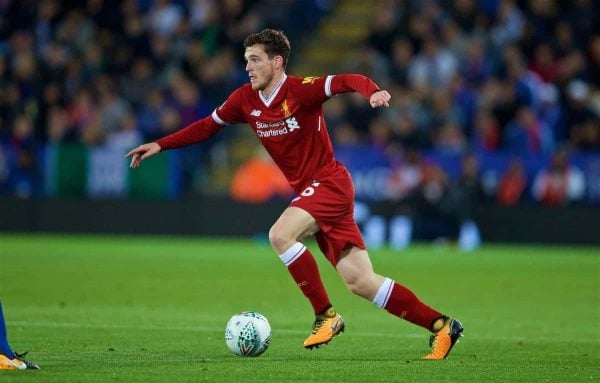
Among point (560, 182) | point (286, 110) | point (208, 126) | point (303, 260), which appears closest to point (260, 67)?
point (286, 110)

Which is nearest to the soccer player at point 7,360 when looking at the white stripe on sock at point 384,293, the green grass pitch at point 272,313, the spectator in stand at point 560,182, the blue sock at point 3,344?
the blue sock at point 3,344

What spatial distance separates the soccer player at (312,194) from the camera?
866cm

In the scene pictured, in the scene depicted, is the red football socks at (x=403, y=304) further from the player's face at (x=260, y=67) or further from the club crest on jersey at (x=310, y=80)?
the player's face at (x=260, y=67)

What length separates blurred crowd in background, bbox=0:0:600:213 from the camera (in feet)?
72.3

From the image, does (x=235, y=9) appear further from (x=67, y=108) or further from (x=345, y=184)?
(x=345, y=184)

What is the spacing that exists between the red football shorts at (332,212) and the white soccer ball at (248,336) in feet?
2.32

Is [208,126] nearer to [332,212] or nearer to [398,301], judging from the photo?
[332,212]

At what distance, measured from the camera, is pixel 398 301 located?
8.68 meters

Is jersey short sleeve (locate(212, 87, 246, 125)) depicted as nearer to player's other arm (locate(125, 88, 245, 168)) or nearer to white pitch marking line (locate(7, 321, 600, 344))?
player's other arm (locate(125, 88, 245, 168))

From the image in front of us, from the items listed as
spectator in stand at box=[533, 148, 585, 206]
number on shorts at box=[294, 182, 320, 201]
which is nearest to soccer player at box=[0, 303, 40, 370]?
number on shorts at box=[294, 182, 320, 201]

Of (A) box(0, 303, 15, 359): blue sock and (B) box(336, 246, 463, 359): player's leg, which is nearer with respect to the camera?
(A) box(0, 303, 15, 359): blue sock

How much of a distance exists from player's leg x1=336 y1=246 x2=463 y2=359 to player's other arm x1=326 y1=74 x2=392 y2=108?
3.86ft

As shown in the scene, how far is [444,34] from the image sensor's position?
939 inches

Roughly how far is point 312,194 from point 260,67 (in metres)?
1.00
